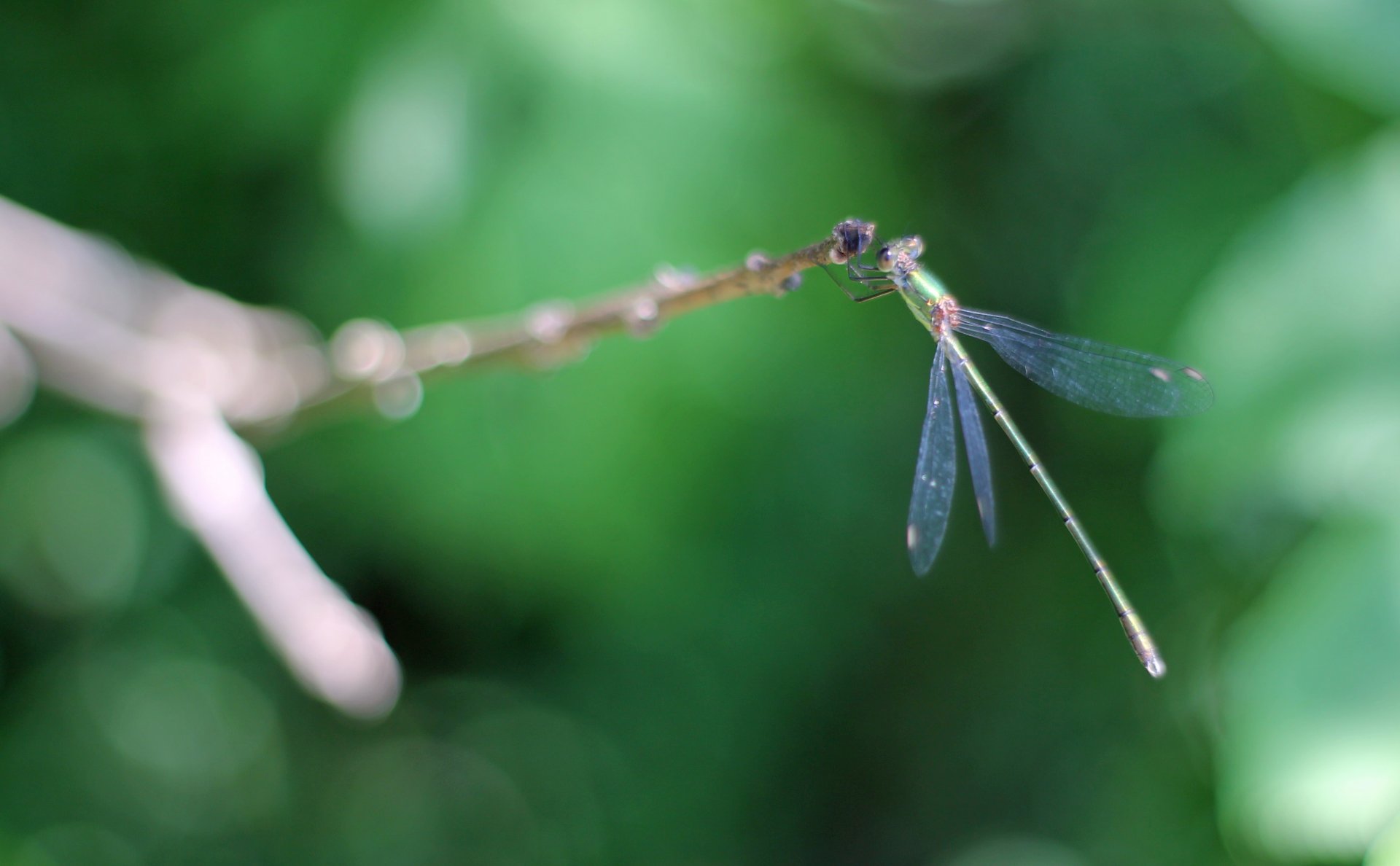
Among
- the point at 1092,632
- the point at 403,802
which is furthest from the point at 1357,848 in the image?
the point at 403,802

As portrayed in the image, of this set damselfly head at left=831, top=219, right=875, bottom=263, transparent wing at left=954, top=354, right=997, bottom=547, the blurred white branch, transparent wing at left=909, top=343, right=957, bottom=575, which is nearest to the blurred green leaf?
transparent wing at left=954, top=354, right=997, bottom=547

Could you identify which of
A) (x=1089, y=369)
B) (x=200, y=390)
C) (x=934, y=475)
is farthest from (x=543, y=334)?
(x=1089, y=369)

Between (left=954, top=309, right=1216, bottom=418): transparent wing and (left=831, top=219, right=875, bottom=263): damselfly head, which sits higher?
(left=954, top=309, right=1216, bottom=418): transparent wing

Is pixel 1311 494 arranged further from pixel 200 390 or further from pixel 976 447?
pixel 200 390

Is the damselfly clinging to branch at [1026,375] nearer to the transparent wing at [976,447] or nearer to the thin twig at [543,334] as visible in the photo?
the transparent wing at [976,447]

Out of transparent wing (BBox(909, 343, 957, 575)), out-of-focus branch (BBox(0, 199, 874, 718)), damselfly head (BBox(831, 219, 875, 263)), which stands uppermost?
out-of-focus branch (BBox(0, 199, 874, 718))

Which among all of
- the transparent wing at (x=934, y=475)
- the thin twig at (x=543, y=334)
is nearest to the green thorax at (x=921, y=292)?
the transparent wing at (x=934, y=475)

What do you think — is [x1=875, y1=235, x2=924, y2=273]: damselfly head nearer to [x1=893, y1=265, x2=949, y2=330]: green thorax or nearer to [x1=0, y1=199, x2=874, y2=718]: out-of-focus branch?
[x1=893, y1=265, x2=949, y2=330]: green thorax
